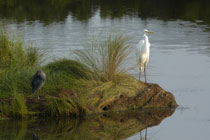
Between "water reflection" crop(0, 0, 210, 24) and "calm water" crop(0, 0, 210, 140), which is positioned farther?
"water reflection" crop(0, 0, 210, 24)

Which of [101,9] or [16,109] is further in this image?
[101,9]

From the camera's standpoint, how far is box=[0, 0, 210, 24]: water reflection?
23922 millimetres

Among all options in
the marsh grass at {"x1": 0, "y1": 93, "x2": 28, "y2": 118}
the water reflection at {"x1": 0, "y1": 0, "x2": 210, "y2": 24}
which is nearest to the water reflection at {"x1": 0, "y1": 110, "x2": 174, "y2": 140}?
the marsh grass at {"x1": 0, "y1": 93, "x2": 28, "y2": 118}

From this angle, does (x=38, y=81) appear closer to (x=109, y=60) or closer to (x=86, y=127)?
(x=86, y=127)

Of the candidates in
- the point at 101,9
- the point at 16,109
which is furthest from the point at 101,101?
the point at 101,9

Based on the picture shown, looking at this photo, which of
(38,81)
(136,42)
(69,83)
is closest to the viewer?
(38,81)

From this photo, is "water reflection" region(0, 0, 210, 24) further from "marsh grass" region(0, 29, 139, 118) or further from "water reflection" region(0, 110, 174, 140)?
"water reflection" region(0, 110, 174, 140)

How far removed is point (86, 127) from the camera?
27.4 ft

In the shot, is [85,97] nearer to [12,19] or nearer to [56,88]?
[56,88]

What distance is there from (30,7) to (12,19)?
4.35 meters

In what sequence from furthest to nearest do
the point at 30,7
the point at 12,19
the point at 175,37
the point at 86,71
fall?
the point at 30,7
the point at 12,19
the point at 175,37
the point at 86,71

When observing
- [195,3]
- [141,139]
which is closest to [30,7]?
[195,3]

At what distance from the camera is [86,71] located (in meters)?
9.66

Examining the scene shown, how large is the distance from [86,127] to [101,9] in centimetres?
1852
